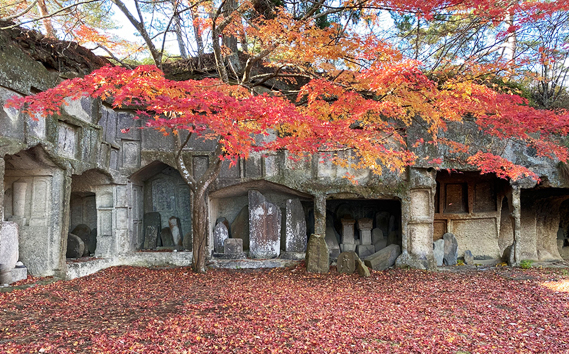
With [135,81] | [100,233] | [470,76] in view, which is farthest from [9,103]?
[470,76]

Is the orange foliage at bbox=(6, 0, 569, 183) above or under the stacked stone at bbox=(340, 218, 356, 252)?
above

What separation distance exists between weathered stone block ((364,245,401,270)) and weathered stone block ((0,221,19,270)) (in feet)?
22.2

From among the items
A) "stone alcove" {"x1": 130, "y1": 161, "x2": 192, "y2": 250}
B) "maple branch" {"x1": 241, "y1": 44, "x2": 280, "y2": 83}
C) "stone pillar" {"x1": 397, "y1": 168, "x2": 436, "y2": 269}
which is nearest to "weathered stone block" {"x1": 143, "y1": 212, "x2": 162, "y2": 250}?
"stone alcove" {"x1": 130, "y1": 161, "x2": 192, "y2": 250}

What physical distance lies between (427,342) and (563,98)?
10.9 meters

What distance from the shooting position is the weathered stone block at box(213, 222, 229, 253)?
9805mm

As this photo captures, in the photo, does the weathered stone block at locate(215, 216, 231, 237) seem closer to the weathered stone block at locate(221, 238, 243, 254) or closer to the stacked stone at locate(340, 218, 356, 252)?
the weathered stone block at locate(221, 238, 243, 254)

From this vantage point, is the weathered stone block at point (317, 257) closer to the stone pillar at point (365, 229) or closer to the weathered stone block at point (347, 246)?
the weathered stone block at point (347, 246)

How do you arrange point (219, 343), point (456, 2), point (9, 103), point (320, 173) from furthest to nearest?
1. point (320, 173)
2. point (456, 2)
3. point (9, 103)
4. point (219, 343)

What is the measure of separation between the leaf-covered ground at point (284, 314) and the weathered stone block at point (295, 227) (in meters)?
1.90

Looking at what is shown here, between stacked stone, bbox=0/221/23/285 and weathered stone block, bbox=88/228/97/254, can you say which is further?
weathered stone block, bbox=88/228/97/254

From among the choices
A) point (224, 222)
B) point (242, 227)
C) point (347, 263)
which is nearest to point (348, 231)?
point (347, 263)

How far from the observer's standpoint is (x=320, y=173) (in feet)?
31.6

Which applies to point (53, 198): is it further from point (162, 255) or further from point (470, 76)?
point (470, 76)

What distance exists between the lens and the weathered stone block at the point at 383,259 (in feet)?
29.3
